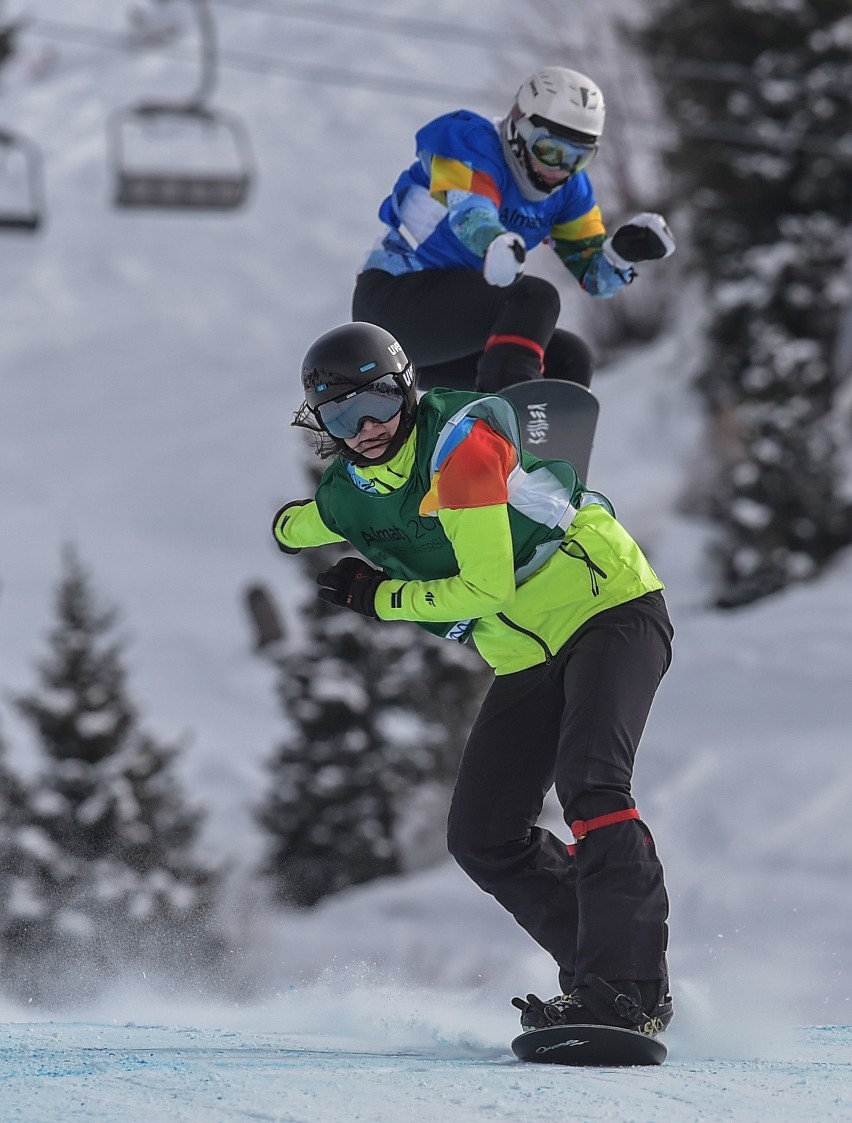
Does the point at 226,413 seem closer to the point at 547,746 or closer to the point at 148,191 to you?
the point at 148,191

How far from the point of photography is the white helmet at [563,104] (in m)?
5.32

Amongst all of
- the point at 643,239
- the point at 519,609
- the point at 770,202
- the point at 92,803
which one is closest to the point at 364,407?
the point at 519,609

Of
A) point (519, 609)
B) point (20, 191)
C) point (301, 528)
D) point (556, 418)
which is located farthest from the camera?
point (20, 191)

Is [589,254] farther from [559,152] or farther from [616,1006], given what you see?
[616,1006]

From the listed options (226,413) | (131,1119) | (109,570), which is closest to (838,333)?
(109,570)

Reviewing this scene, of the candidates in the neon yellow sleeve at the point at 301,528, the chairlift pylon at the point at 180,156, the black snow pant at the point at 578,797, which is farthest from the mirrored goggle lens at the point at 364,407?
the chairlift pylon at the point at 180,156

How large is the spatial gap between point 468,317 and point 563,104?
0.75 meters

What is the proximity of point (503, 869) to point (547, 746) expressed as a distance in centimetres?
38

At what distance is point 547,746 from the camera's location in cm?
465

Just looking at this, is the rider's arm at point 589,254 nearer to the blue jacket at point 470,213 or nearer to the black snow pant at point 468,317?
the blue jacket at point 470,213

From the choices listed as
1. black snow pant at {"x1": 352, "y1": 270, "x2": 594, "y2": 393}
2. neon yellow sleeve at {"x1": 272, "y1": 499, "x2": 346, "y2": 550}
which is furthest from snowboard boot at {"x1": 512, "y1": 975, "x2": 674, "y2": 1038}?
black snow pant at {"x1": 352, "y1": 270, "x2": 594, "y2": 393}

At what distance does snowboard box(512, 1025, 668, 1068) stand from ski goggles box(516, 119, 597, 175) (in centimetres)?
274

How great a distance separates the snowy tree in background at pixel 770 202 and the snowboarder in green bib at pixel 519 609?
16962mm

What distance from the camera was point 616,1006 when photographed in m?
4.14
